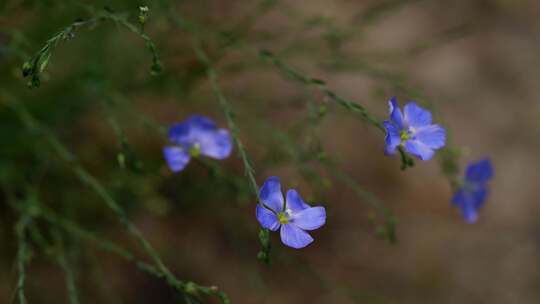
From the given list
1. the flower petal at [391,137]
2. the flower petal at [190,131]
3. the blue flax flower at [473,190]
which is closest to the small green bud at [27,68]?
the flower petal at [190,131]

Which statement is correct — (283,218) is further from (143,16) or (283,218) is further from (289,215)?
(143,16)

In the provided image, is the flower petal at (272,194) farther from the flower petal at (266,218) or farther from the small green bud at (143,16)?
the small green bud at (143,16)

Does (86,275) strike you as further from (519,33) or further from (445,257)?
(519,33)

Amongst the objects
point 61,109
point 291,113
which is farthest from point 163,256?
point 291,113

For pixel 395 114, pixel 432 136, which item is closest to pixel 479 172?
pixel 432 136

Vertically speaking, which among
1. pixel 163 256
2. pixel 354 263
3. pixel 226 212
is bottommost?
pixel 163 256

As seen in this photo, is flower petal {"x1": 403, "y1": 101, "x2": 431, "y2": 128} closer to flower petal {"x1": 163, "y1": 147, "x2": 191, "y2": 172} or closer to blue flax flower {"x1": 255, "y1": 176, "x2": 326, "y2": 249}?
blue flax flower {"x1": 255, "y1": 176, "x2": 326, "y2": 249}
